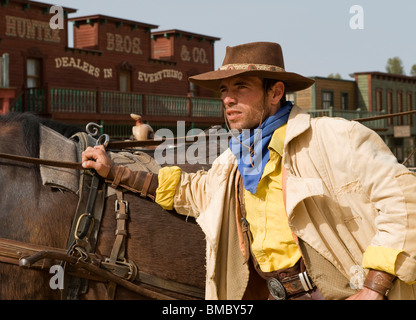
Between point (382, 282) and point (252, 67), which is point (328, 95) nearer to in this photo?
point (252, 67)

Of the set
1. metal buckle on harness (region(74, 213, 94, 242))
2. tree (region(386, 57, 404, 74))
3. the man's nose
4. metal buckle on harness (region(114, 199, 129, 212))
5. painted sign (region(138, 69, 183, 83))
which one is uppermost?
tree (region(386, 57, 404, 74))

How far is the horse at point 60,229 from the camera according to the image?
126 inches

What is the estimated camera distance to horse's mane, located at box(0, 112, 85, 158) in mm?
3404

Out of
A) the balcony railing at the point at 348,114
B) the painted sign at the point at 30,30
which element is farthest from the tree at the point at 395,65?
the painted sign at the point at 30,30

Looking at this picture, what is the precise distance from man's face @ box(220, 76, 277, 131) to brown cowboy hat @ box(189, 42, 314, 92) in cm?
6

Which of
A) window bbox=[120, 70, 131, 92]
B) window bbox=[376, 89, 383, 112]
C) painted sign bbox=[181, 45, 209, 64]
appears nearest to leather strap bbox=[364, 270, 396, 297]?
window bbox=[120, 70, 131, 92]

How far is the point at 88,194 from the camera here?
10.9ft

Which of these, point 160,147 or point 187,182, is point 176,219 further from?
point 160,147

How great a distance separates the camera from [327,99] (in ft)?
113

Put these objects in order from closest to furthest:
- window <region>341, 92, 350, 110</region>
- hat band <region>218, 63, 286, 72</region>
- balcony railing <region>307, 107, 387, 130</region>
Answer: hat band <region>218, 63, 286, 72</region>, balcony railing <region>307, 107, 387, 130</region>, window <region>341, 92, 350, 110</region>

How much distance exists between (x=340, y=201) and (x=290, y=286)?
49cm

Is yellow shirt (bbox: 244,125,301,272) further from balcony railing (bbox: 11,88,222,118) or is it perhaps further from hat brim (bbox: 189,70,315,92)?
balcony railing (bbox: 11,88,222,118)

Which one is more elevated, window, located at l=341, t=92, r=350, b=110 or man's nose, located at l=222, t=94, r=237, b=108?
window, located at l=341, t=92, r=350, b=110
